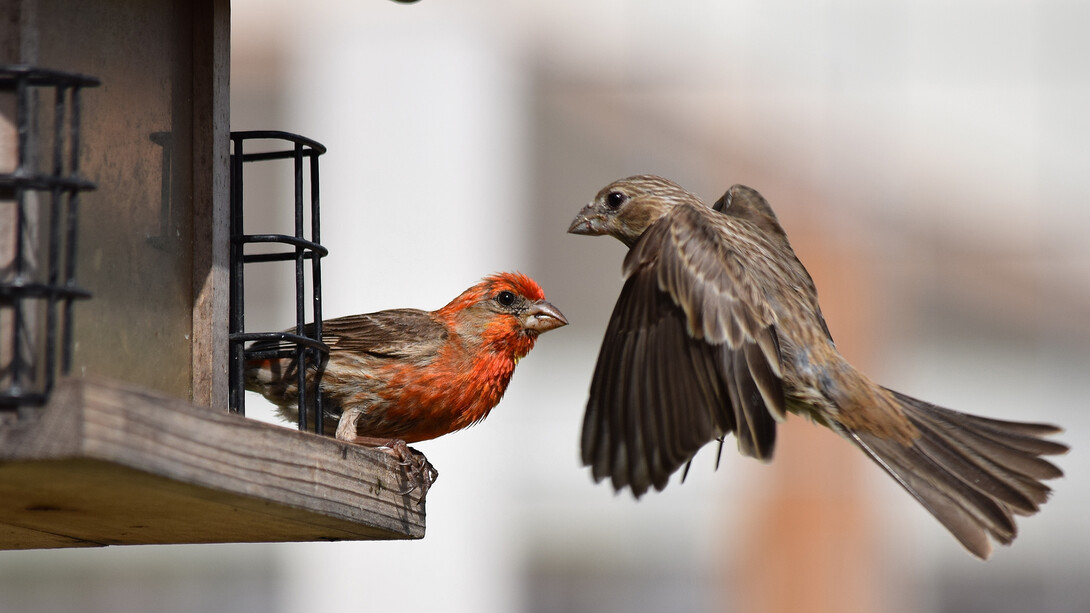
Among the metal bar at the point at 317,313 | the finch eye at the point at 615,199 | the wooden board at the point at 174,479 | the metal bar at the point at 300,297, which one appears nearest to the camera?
the wooden board at the point at 174,479

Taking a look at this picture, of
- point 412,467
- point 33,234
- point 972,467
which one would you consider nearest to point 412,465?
point 412,467

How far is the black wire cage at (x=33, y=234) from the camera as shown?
3.27 meters

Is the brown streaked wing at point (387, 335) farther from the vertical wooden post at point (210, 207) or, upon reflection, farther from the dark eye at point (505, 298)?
the vertical wooden post at point (210, 207)

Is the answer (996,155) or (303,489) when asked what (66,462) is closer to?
(303,489)

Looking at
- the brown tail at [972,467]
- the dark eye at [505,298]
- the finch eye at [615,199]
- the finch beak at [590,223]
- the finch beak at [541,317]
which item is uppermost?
the finch eye at [615,199]

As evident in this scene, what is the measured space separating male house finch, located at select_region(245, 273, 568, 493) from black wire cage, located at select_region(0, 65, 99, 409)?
167 cm

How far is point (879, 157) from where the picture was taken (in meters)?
8.87

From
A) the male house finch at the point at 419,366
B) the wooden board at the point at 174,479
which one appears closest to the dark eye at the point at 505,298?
the male house finch at the point at 419,366

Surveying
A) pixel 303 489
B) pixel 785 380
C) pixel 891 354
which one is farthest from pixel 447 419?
pixel 891 354

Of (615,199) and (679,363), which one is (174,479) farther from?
(615,199)

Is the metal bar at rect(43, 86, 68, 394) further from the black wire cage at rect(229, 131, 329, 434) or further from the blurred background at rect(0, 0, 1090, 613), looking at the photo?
the blurred background at rect(0, 0, 1090, 613)

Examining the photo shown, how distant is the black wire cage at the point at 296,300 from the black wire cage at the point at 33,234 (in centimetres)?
111

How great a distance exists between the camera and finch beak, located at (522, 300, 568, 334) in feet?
20.1

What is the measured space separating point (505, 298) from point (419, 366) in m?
0.69
